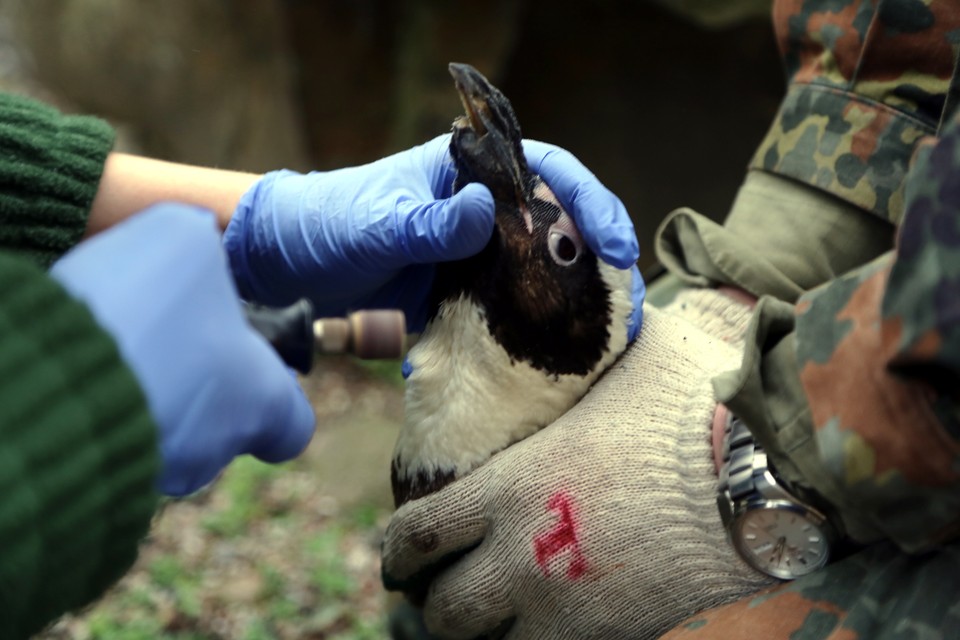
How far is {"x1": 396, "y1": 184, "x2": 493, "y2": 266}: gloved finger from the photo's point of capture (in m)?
0.87

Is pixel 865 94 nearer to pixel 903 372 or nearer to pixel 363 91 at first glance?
pixel 903 372

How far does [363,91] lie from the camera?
9.86ft

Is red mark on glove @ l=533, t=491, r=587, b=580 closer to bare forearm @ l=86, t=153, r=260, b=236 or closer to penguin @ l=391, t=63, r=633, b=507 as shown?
penguin @ l=391, t=63, r=633, b=507

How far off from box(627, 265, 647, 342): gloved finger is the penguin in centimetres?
1

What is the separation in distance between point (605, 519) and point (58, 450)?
0.51m

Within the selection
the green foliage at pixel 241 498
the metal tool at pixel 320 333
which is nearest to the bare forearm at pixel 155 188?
the metal tool at pixel 320 333

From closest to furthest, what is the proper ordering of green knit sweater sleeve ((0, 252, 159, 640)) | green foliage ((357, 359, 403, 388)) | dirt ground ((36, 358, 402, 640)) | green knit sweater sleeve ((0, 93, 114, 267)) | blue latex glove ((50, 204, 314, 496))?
green knit sweater sleeve ((0, 252, 159, 640)) → blue latex glove ((50, 204, 314, 496)) → green knit sweater sleeve ((0, 93, 114, 267)) → dirt ground ((36, 358, 402, 640)) → green foliage ((357, 359, 403, 388))

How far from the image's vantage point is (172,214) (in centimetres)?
68

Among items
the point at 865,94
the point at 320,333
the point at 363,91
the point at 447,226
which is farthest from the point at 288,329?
the point at 363,91

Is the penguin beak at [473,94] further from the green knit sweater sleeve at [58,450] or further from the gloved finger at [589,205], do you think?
the green knit sweater sleeve at [58,450]

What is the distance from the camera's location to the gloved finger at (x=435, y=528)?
37.1 inches

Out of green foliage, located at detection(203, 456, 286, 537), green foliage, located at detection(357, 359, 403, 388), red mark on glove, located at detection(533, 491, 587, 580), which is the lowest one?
green foliage, located at detection(357, 359, 403, 388)

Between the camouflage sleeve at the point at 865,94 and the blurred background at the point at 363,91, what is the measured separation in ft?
4.30

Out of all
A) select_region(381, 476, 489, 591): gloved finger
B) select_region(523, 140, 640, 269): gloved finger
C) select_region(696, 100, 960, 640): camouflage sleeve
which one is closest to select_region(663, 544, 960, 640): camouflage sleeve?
select_region(696, 100, 960, 640): camouflage sleeve
